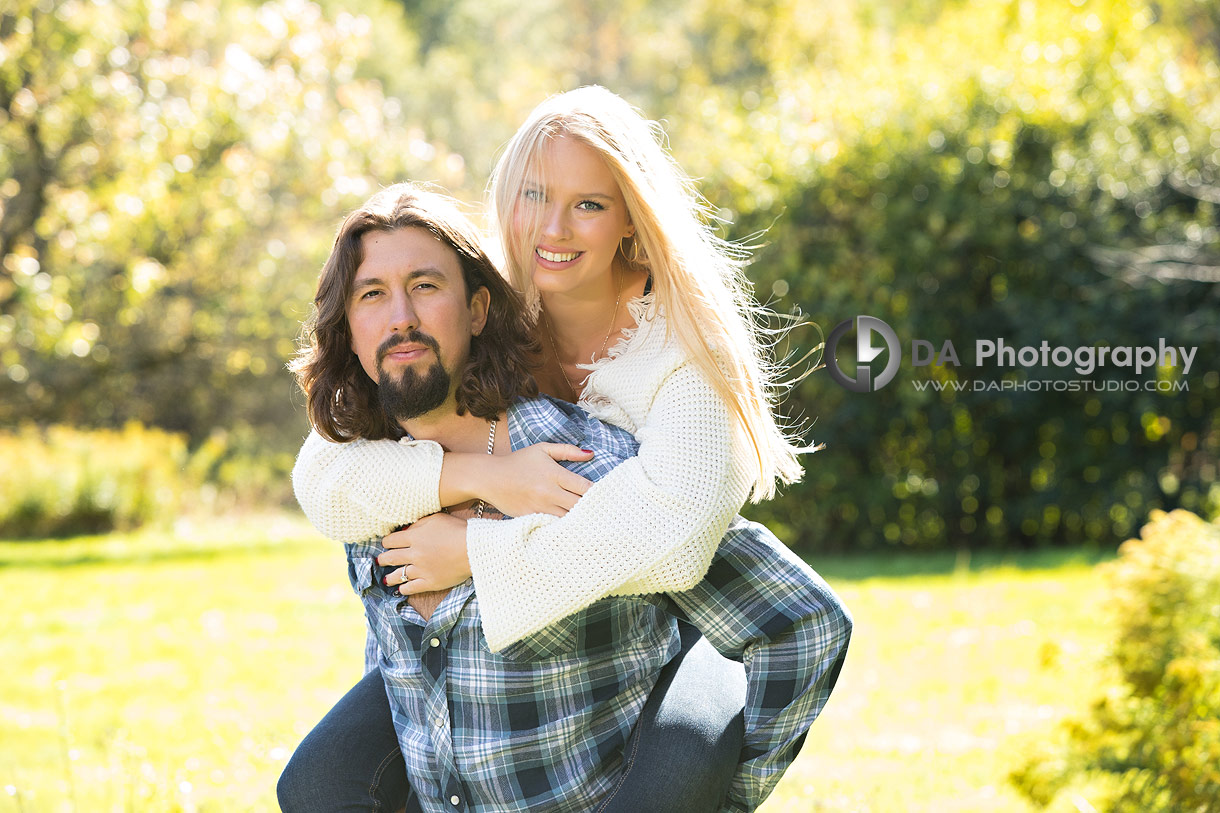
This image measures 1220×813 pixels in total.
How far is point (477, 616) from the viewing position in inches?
88.6

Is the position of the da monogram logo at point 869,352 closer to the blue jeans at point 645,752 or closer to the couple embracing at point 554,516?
the couple embracing at point 554,516

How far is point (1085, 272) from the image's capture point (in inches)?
309

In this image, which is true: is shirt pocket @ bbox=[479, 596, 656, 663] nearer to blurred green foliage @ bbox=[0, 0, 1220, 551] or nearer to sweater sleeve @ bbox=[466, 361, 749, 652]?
sweater sleeve @ bbox=[466, 361, 749, 652]

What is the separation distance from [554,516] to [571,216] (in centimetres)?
76

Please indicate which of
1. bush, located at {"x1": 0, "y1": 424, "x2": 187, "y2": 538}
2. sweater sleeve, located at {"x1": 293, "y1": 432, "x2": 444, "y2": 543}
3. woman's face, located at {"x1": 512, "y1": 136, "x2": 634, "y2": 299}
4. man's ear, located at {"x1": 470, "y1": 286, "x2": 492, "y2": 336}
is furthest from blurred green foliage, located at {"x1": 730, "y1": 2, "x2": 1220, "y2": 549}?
bush, located at {"x1": 0, "y1": 424, "x2": 187, "y2": 538}

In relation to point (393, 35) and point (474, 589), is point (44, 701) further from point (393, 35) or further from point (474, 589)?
point (393, 35)

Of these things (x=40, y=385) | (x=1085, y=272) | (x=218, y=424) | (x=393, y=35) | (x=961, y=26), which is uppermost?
(x=393, y=35)

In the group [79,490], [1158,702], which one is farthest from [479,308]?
[79,490]

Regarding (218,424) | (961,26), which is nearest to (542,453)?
(961,26)

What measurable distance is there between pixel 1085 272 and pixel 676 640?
6.33 meters

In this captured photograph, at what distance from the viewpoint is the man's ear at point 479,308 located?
99.6 inches

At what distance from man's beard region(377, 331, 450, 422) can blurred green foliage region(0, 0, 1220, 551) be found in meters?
5.09

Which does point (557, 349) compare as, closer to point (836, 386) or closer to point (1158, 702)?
point (1158, 702)

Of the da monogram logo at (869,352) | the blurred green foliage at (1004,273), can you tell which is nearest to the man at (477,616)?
the da monogram logo at (869,352)
